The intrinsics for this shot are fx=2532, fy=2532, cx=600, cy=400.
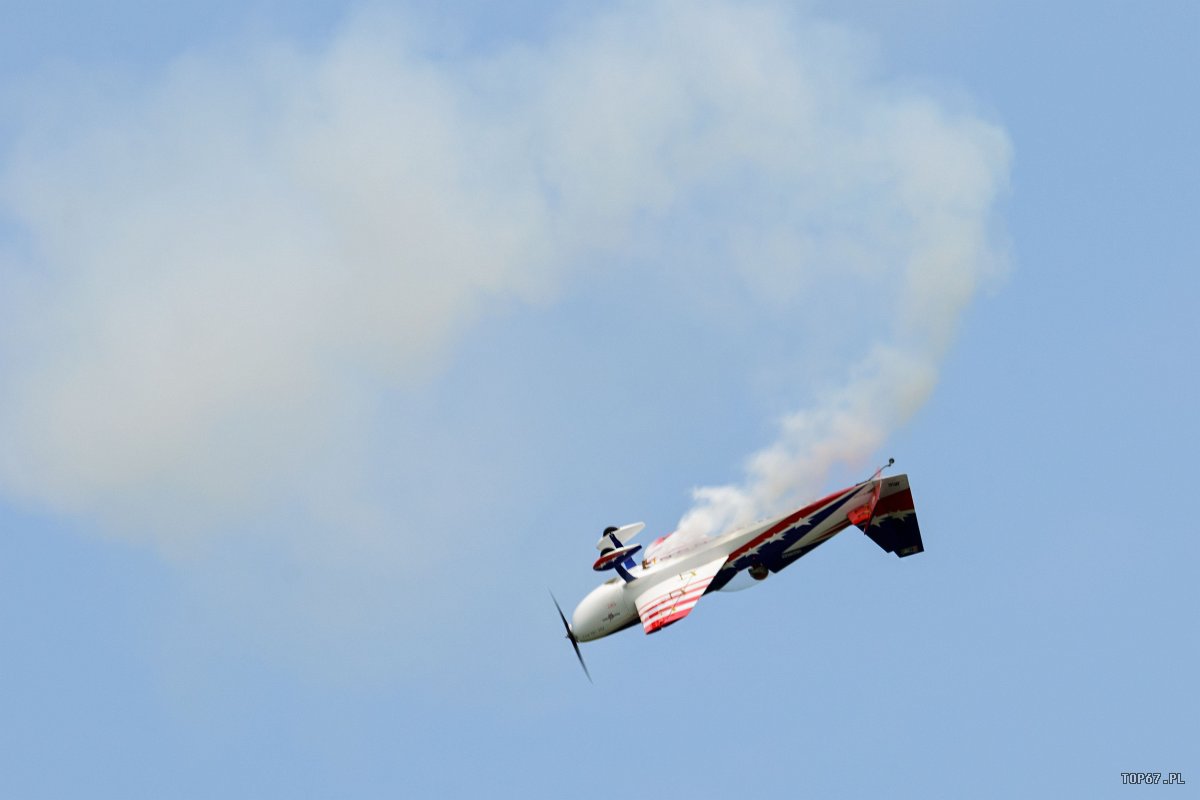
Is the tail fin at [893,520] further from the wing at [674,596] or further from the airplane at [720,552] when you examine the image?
the wing at [674,596]

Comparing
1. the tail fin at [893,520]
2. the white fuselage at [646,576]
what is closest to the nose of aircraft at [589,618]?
the white fuselage at [646,576]

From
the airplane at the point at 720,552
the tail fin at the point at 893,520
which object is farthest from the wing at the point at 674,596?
the tail fin at the point at 893,520

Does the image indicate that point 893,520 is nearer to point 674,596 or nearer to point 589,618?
point 674,596

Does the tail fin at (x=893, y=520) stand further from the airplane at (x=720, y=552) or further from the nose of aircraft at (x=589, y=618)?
the nose of aircraft at (x=589, y=618)

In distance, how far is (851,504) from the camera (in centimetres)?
12488

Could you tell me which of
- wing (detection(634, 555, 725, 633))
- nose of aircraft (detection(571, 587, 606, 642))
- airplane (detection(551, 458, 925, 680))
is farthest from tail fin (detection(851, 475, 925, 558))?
nose of aircraft (detection(571, 587, 606, 642))

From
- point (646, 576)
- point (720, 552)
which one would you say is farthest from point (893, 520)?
point (646, 576)

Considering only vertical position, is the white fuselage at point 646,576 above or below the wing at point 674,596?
above

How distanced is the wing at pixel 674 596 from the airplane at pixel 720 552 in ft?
0.16

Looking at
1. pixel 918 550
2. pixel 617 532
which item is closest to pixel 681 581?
pixel 617 532

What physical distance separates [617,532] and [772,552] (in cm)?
783

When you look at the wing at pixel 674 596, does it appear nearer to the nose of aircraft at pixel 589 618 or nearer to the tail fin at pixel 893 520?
the nose of aircraft at pixel 589 618

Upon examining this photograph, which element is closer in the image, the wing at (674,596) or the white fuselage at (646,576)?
the wing at (674,596)

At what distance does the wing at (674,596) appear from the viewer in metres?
122
